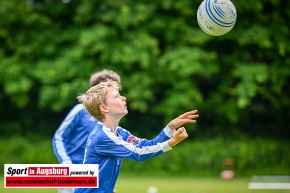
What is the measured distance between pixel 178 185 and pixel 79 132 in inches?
298

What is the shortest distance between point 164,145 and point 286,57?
45.2 feet

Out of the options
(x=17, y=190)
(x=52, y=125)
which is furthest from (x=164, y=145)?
(x=52, y=125)

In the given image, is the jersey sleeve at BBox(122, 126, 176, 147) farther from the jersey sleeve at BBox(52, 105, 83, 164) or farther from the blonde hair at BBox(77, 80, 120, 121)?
the jersey sleeve at BBox(52, 105, 83, 164)

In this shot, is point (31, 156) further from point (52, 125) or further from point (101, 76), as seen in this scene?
point (101, 76)

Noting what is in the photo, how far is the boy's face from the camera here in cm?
501

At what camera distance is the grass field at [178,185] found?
12.6m

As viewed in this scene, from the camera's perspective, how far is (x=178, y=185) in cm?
1406

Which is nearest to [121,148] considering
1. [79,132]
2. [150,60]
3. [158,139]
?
[158,139]

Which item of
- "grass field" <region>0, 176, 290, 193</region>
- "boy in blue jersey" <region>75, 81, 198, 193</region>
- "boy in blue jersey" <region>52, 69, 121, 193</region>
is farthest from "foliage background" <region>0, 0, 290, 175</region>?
"boy in blue jersey" <region>75, 81, 198, 193</region>

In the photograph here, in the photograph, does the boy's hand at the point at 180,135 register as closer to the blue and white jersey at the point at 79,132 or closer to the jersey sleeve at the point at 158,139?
the jersey sleeve at the point at 158,139

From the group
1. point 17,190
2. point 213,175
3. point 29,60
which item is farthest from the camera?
point 29,60

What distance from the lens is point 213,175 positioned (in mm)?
17141

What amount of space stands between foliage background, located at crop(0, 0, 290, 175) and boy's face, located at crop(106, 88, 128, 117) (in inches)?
474

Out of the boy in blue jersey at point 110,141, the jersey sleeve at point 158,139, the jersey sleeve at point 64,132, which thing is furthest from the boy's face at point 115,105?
the jersey sleeve at point 64,132
